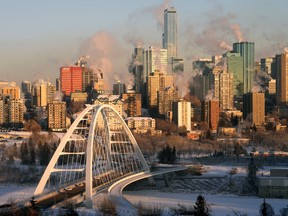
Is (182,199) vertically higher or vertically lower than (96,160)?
lower

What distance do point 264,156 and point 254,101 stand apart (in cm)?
2475

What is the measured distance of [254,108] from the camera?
61906mm

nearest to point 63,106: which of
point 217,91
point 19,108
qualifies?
point 19,108

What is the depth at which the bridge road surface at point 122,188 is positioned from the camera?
20406 mm

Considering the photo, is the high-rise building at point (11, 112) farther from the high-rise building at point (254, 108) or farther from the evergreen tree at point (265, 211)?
the evergreen tree at point (265, 211)

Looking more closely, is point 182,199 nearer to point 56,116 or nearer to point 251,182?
point 251,182

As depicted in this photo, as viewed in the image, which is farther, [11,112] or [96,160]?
[11,112]

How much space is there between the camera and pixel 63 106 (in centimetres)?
5809

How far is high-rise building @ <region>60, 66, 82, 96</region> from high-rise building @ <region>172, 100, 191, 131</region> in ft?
70.9

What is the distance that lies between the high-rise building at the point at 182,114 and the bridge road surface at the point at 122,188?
2772 cm

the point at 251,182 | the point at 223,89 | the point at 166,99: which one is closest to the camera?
the point at 251,182

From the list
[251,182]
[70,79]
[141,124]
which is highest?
[70,79]

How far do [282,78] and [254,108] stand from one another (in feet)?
42.9

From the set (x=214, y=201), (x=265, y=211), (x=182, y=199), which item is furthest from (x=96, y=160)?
(x=265, y=211)
